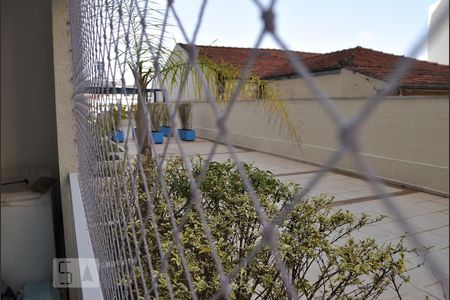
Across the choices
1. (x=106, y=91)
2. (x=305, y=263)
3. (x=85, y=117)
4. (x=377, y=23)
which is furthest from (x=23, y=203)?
(x=377, y=23)

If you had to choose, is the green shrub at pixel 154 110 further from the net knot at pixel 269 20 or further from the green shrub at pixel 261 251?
the net knot at pixel 269 20

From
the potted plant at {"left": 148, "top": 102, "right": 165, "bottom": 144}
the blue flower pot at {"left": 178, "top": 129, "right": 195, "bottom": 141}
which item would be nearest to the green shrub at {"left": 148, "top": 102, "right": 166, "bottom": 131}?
the potted plant at {"left": 148, "top": 102, "right": 165, "bottom": 144}

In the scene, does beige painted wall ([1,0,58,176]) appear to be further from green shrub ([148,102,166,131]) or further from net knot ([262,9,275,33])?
net knot ([262,9,275,33])

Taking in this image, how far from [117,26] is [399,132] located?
14.0 ft

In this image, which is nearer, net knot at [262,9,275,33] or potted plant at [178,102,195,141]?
net knot at [262,9,275,33]

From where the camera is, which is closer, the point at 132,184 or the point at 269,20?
the point at 269,20

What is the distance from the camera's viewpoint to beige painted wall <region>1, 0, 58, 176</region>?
102 inches

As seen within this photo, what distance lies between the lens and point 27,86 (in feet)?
8.94

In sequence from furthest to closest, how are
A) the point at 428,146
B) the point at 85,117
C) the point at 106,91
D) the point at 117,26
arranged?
the point at 428,146 < the point at 85,117 < the point at 106,91 < the point at 117,26

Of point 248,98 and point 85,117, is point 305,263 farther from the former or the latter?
point 248,98

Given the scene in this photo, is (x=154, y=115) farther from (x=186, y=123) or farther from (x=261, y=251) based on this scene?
(x=186, y=123)

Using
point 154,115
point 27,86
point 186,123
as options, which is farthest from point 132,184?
point 186,123

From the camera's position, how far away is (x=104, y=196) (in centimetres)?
125

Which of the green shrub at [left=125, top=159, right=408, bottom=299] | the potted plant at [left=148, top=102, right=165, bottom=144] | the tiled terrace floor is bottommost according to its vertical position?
the tiled terrace floor
